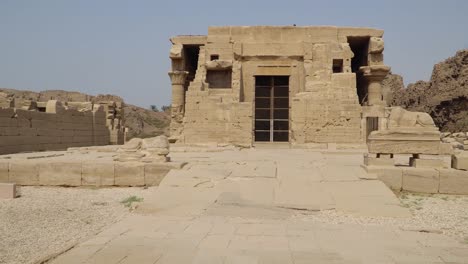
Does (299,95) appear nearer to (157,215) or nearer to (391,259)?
(157,215)

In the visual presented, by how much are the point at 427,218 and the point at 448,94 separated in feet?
80.8

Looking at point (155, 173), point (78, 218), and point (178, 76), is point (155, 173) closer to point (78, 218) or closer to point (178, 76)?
point (78, 218)

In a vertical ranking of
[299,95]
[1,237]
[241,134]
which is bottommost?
[1,237]

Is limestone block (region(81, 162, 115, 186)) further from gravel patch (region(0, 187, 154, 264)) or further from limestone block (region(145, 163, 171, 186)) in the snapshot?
limestone block (region(145, 163, 171, 186))

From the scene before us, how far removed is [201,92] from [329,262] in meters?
12.0

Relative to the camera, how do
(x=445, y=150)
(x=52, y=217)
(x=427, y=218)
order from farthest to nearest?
(x=445, y=150), (x=52, y=217), (x=427, y=218)

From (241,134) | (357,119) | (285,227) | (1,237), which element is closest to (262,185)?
(285,227)

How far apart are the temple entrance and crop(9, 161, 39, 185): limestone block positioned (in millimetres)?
9613

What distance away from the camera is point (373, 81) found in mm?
18047

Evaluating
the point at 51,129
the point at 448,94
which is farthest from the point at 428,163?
the point at 448,94

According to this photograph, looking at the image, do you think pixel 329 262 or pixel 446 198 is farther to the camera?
pixel 446 198

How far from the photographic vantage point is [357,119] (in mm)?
15031

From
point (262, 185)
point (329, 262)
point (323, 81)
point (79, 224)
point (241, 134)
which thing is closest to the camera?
point (329, 262)

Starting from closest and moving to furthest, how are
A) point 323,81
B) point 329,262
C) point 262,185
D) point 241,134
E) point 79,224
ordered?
point 329,262
point 79,224
point 262,185
point 241,134
point 323,81
